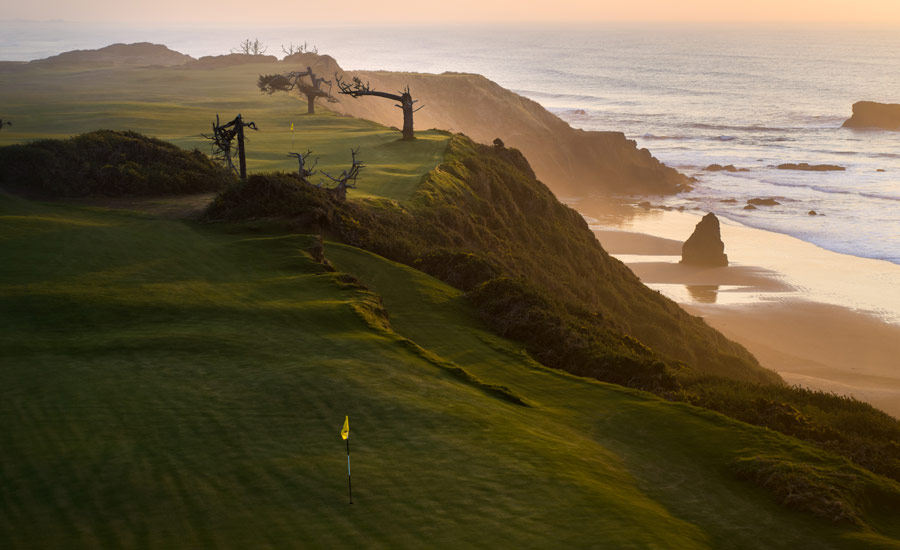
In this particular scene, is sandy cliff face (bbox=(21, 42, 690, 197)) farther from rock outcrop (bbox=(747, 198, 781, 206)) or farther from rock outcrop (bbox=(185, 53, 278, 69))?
rock outcrop (bbox=(185, 53, 278, 69))

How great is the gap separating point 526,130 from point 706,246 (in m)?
52.0

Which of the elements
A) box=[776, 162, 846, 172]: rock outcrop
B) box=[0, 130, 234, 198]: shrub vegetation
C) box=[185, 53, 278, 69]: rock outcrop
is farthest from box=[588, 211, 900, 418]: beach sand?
box=[185, 53, 278, 69]: rock outcrop

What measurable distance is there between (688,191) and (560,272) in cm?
5423

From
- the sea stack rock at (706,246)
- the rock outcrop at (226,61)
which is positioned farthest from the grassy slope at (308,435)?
the rock outcrop at (226,61)

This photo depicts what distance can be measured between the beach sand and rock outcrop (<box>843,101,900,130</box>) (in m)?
82.0

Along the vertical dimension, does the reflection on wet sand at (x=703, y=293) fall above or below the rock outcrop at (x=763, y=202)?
below

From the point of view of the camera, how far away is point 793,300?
159ft

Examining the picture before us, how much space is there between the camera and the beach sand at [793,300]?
38625 mm

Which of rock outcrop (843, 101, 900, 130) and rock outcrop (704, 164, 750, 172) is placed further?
rock outcrop (843, 101, 900, 130)

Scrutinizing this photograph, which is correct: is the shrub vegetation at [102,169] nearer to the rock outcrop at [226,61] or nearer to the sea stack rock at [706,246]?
the sea stack rock at [706,246]

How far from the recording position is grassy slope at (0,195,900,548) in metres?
11.0

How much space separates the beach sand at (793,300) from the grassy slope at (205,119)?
19.4 m

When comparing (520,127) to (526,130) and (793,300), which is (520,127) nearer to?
(526,130)

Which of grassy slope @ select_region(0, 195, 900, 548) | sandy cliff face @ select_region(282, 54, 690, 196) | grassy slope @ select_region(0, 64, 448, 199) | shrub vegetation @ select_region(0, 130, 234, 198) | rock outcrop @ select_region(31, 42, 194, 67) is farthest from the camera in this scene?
rock outcrop @ select_region(31, 42, 194, 67)
